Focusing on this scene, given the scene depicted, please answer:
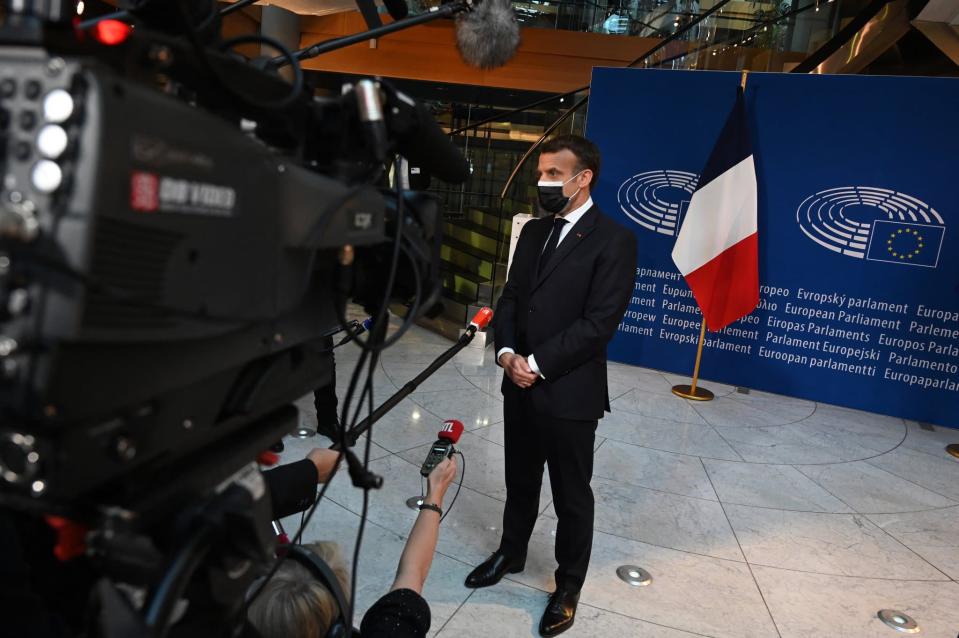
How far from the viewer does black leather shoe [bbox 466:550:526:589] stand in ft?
7.86

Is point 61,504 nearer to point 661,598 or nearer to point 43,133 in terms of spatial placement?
point 43,133

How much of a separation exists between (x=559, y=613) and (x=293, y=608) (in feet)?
4.45

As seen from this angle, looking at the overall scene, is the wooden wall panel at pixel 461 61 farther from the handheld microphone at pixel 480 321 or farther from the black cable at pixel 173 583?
the black cable at pixel 173 583

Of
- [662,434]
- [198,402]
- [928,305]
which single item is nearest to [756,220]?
[928,305]

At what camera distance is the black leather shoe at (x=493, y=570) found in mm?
2396

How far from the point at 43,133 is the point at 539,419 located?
190cm

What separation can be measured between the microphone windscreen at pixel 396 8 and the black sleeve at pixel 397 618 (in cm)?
108

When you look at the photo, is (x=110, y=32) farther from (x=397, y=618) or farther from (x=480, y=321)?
(x=480, y=321)

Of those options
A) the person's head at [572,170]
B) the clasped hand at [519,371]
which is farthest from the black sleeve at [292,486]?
the person's head at [572,170]

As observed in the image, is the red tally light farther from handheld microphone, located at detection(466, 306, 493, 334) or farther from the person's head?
the person's head

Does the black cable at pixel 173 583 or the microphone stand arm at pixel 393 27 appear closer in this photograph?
the black cable at pixel 173 583

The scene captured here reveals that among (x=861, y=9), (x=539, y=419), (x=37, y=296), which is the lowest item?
(x=539, y=419)

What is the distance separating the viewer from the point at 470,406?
13.9ft

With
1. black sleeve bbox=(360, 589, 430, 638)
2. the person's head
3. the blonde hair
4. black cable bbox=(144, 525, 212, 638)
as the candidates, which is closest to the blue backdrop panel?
the person's head
